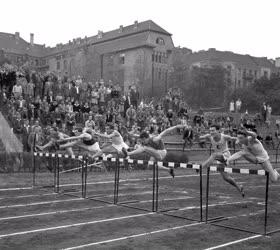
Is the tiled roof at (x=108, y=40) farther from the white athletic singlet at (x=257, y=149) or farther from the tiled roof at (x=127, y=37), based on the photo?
the white athletic singlet at (x=257, y=149)

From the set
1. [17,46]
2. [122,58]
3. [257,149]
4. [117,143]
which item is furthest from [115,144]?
[17,46]

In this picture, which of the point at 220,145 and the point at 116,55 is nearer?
the point at 220,145

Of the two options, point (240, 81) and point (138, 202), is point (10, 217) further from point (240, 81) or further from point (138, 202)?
point (240, 81)

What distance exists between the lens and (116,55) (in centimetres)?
7619

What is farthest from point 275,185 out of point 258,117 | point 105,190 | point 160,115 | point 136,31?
point 136,31

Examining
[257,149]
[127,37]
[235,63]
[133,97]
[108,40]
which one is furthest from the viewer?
[235,63]

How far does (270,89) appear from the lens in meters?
52.9

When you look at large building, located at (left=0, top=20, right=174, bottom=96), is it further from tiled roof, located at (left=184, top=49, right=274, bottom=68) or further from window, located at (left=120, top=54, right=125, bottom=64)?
tiled roof, located at (left=184, top=49, right=274, bottom=68)

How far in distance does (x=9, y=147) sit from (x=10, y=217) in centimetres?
1049

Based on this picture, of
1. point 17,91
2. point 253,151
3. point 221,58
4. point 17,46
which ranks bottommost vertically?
point 253,151

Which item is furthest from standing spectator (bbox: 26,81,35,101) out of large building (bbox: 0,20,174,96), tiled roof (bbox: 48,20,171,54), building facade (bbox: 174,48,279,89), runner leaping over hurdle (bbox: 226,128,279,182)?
building facade (bbox: 174,48,279,89)

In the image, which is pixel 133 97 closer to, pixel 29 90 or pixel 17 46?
pixel 29 90

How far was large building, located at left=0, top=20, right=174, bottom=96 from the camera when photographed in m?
53.6

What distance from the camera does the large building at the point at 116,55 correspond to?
5362 centimetres
